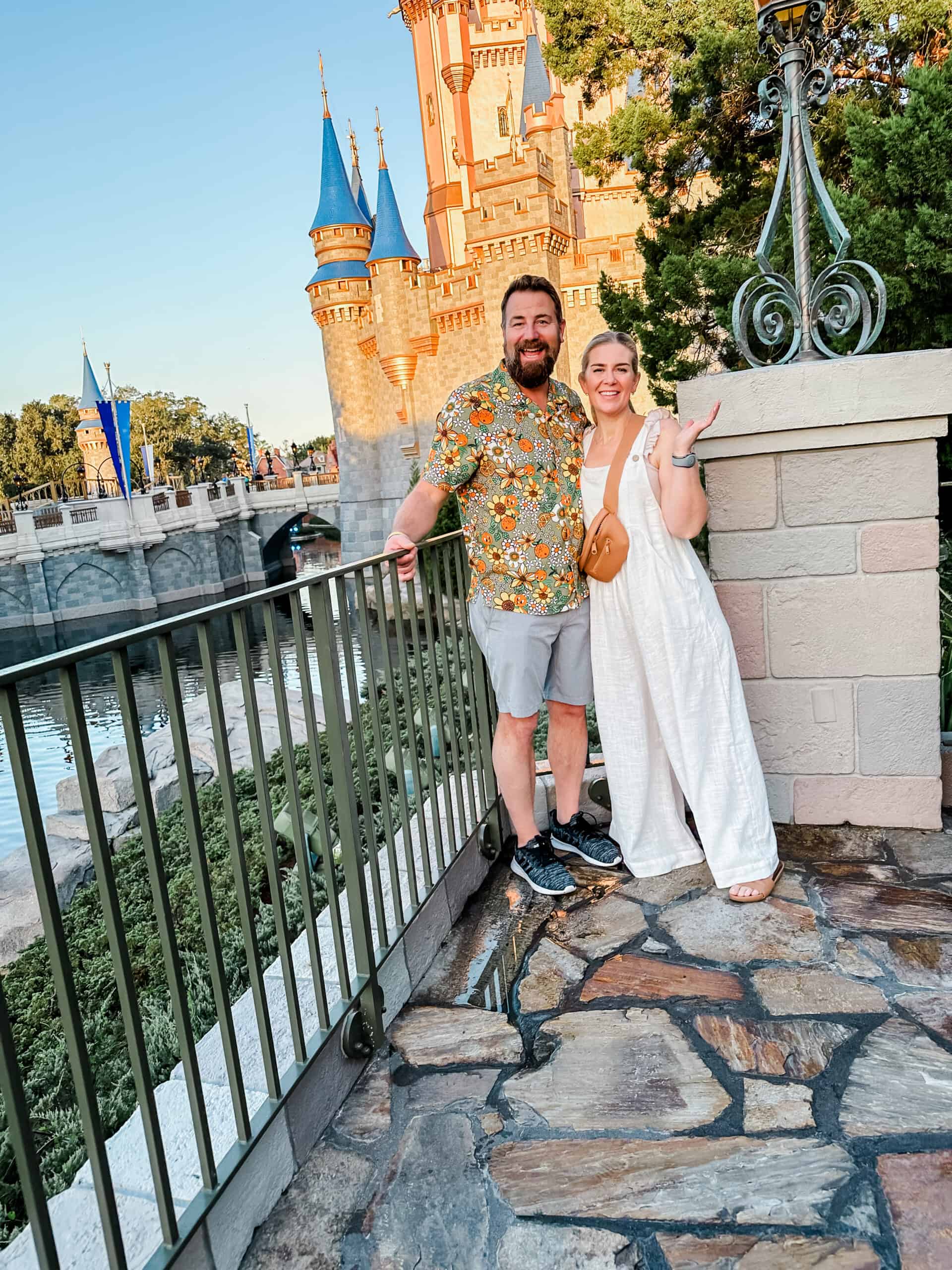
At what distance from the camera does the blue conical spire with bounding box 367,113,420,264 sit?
75.6 ft

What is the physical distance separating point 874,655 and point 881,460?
0.54 m

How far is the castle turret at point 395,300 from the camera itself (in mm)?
22781

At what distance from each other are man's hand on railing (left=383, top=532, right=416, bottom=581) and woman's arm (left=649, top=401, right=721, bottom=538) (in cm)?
62

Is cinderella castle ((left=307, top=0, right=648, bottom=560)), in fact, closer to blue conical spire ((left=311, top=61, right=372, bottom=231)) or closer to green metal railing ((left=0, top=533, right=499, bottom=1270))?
blue conical spire ((left=311, top=61, right=372, bottom=231))

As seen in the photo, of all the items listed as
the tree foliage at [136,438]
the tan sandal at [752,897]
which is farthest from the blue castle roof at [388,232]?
the tree foliage at [136,438]

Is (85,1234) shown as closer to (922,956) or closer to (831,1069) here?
(831,1069)

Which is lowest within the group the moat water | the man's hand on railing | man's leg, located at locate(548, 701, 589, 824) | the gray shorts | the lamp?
the moat water

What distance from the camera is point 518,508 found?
2.22 m

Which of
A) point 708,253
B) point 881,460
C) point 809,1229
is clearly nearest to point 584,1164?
point 809,1229

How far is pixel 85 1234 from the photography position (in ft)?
3.88

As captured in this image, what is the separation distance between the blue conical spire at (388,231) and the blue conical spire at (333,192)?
5.35 ft

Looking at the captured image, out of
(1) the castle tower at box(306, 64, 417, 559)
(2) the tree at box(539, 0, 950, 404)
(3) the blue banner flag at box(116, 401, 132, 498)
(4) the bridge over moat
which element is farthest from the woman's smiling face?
(4) the bridge over moat

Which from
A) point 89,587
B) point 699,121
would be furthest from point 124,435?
point 699,121

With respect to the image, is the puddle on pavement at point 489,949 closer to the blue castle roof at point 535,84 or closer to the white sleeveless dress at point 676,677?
the white sleeveless dress at point 676,677
